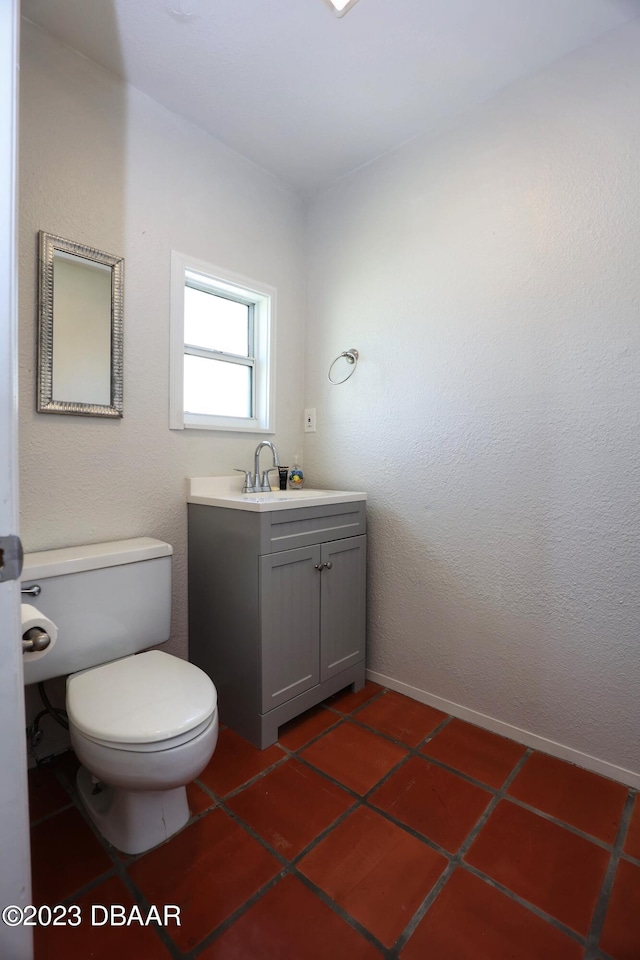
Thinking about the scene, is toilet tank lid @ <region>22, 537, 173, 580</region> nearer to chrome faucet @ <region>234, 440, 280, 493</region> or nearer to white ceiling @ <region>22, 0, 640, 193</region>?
chrome faucet @ <region>234, 440, 280, 493</region>

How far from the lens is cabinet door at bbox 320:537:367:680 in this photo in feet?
6.22

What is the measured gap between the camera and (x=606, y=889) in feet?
3.71

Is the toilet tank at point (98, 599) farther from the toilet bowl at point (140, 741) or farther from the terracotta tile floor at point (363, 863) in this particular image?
the terracotta tile floor at point (363, 863)

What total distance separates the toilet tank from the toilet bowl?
0.07 meters

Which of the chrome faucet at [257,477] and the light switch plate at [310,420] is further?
the light switch plate at [310,420]

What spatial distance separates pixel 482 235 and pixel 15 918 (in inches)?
91.3

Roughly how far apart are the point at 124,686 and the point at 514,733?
1.45 m

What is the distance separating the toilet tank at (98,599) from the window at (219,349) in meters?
0.62

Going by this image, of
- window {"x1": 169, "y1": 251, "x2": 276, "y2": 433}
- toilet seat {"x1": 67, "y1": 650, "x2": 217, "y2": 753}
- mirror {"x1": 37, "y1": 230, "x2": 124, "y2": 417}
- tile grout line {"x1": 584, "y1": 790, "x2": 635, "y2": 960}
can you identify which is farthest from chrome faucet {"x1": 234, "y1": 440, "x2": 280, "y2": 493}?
tile grout line {"x1": 584, "y1": 790, "x2": 635, "y2": 960}

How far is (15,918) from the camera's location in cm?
73

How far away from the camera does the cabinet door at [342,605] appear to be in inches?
74.6

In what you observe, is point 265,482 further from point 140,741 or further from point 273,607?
point 140,741

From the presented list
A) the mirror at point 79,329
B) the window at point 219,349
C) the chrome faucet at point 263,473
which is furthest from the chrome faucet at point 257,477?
the mirror at point 79,329

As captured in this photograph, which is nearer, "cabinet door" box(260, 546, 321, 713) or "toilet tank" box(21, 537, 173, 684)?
"toilet tank" box(21, 537, 173, 684)
